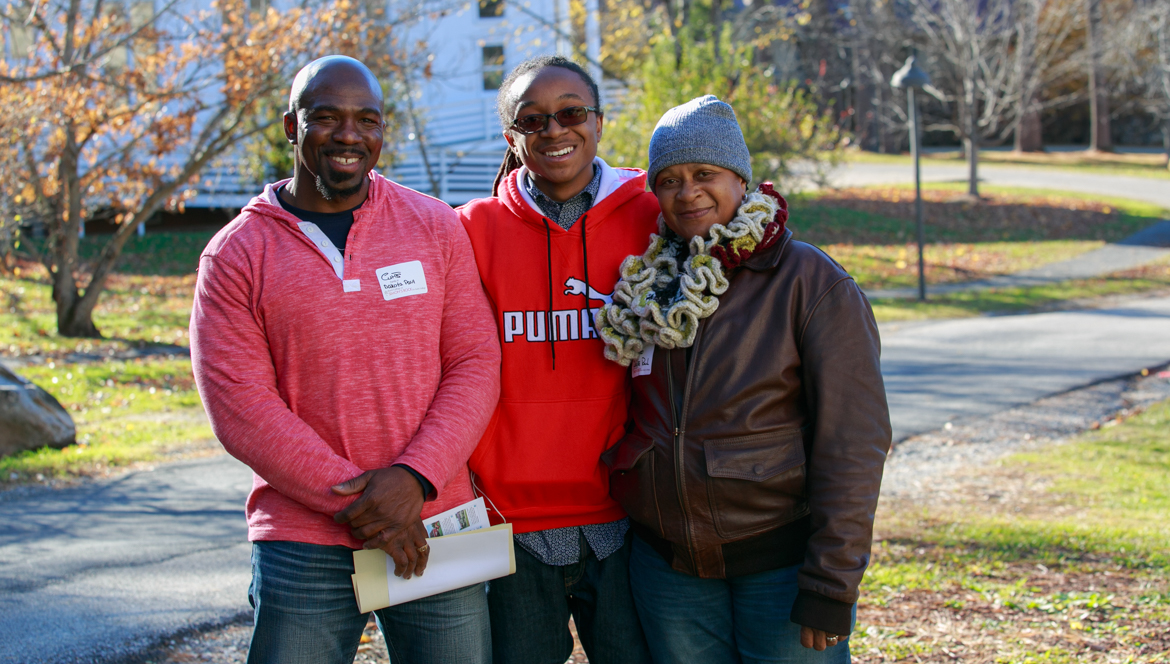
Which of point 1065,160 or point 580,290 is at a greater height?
point 1065,160

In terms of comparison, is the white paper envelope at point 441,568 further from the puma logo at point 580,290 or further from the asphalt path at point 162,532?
the asphalt path at point 162,532

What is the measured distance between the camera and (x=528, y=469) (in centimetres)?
266

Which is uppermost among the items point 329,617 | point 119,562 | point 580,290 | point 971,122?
point 971,122

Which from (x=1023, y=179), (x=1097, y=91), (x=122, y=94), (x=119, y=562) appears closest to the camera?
(x=119, y=562)

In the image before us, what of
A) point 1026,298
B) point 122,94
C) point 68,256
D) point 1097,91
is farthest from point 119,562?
point 1097,91

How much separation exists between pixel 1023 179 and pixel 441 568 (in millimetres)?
30193

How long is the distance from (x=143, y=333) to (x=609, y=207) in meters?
12.7

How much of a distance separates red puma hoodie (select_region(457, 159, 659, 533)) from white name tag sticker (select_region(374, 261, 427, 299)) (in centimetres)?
33

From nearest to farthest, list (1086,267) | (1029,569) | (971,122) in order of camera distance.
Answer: (1029,569)
(1086,267)
(971,122)

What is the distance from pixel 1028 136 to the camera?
3575 centimetres

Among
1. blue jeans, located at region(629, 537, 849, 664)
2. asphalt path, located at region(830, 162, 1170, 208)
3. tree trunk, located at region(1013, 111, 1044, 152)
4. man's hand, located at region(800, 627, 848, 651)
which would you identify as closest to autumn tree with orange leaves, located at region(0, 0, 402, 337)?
blue jeans, located at region(629, 537, 849, 664)

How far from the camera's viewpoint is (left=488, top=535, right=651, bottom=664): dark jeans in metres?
2.72

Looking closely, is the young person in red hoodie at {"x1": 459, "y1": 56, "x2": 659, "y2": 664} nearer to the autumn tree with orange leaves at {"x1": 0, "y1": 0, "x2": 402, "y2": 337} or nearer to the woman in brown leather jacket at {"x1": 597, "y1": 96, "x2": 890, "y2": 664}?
the woman in brown leather jacket at {"x1": 597, "y1": 96, "x2": 890, "y2": 664}

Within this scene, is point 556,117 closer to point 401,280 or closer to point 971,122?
point 401,280
